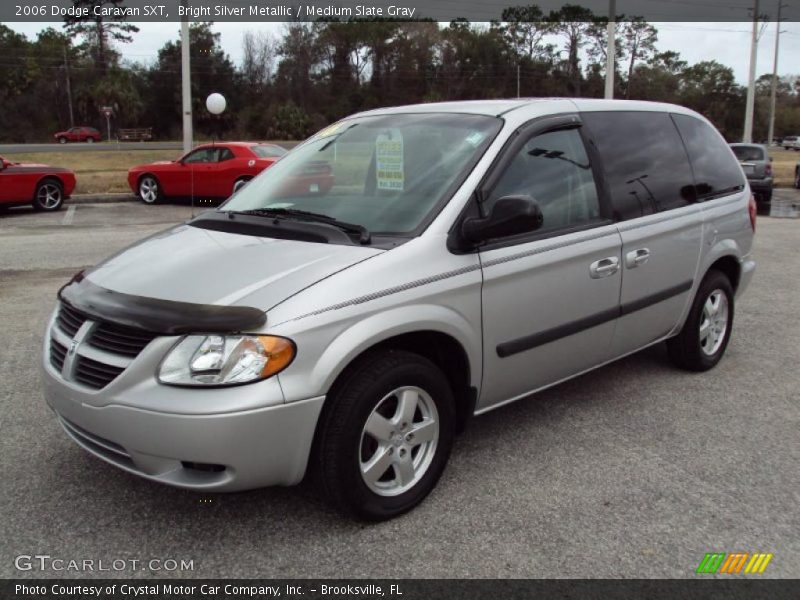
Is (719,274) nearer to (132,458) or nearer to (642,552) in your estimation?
(642,552)

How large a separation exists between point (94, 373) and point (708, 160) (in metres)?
4.04

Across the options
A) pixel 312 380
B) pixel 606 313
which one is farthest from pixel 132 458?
pixel 606 313

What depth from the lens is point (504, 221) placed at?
3182mm

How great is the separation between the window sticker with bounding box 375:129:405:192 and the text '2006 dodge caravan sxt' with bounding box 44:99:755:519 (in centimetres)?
1

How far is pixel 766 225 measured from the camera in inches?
525

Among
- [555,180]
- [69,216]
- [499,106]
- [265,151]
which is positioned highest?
[499,106]

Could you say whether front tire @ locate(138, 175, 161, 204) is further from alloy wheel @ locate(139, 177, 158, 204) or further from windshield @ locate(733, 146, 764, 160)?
windshield @ locate(733, 146, 764, 160)

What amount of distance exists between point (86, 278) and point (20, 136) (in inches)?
2925

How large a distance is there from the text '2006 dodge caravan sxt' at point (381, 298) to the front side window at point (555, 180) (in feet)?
0.04

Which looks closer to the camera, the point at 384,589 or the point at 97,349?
the point at 384,589

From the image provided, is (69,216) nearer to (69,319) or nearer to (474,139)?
(69,319)

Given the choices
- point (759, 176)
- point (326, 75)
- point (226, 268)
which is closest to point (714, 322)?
point (226, 268)

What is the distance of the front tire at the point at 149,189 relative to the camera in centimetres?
1700

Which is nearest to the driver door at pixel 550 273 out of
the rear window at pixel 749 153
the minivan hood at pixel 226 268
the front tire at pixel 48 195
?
the minivan hood at pixel 226 268
